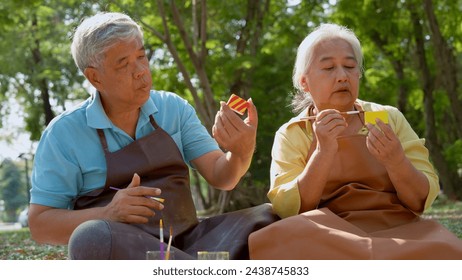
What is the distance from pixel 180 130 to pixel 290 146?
0.60 metres

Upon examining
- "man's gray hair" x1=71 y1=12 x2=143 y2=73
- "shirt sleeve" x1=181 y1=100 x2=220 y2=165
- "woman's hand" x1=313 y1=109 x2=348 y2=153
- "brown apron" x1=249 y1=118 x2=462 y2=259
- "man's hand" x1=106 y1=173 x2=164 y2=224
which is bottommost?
"brown apron" x1=249 y1=118 x2=462 y2=259

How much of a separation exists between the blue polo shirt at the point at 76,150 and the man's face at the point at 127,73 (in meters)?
0.13

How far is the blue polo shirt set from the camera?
382cm

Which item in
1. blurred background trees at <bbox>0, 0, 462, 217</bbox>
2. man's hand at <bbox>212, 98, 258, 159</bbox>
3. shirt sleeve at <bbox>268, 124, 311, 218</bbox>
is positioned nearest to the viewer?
man's hand at <bbox>212, 98, 258, 159</bbox>

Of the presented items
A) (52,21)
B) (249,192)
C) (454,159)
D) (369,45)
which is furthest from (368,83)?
(52,21)

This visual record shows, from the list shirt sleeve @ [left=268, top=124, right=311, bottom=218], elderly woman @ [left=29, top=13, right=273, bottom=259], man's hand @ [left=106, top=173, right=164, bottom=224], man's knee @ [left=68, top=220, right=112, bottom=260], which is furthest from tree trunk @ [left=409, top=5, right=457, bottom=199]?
man's knee @ [left=68, top=220, right=112, bottom=260]

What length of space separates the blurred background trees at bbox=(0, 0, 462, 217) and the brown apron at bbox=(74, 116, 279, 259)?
9185 mm

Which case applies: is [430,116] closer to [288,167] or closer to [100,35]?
[288,167]

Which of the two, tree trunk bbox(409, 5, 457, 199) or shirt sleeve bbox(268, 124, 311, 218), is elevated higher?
shirt sleeve bbox(268, 124, 311, 218)

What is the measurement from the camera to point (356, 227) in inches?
142

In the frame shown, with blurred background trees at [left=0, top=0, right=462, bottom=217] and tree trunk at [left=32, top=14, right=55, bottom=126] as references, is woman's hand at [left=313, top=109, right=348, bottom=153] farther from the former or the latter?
tree trunk at [left=32, top=14, right=55, bottom=126]

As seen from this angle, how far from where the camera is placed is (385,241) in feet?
10.9

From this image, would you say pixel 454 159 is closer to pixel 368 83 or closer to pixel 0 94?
pixel 368 83
